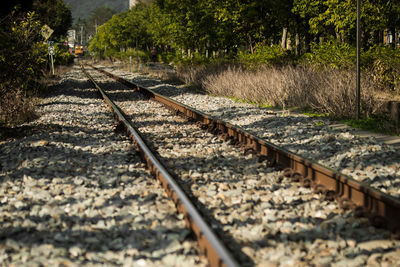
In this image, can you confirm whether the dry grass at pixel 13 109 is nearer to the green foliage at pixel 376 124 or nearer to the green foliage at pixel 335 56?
the green foliage at pixel 376 124

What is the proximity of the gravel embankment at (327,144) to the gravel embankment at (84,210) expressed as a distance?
2.49 m

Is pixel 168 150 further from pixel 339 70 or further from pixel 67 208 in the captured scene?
pixel 339 70

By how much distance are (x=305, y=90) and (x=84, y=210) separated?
8.67 metres

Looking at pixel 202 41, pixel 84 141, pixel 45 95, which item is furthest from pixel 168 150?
pixel 202 41

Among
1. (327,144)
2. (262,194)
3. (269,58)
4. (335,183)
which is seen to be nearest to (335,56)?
(269,58)

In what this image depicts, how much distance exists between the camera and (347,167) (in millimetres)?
5531

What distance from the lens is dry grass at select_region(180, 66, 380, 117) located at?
9.55 metres

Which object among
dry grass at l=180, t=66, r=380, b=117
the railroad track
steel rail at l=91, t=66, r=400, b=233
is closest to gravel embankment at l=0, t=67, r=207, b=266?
the railroad track

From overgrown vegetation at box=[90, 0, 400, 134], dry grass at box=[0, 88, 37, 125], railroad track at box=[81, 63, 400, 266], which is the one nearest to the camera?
railroad track at box=[81, 63, 400, 266]

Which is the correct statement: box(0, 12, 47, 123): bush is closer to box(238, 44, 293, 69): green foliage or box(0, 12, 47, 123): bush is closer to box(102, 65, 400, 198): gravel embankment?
box(102, 65, 400, 198): gravel embankment

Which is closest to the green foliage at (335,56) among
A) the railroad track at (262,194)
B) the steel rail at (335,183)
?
the steel rail at (335,183)

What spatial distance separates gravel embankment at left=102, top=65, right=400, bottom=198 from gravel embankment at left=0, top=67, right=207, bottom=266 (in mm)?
2488

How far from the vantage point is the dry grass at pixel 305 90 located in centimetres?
955

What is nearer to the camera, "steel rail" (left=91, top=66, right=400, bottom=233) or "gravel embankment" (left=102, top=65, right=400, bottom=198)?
"steel rail" (left=91, top=66, right=400, bottom=233)
